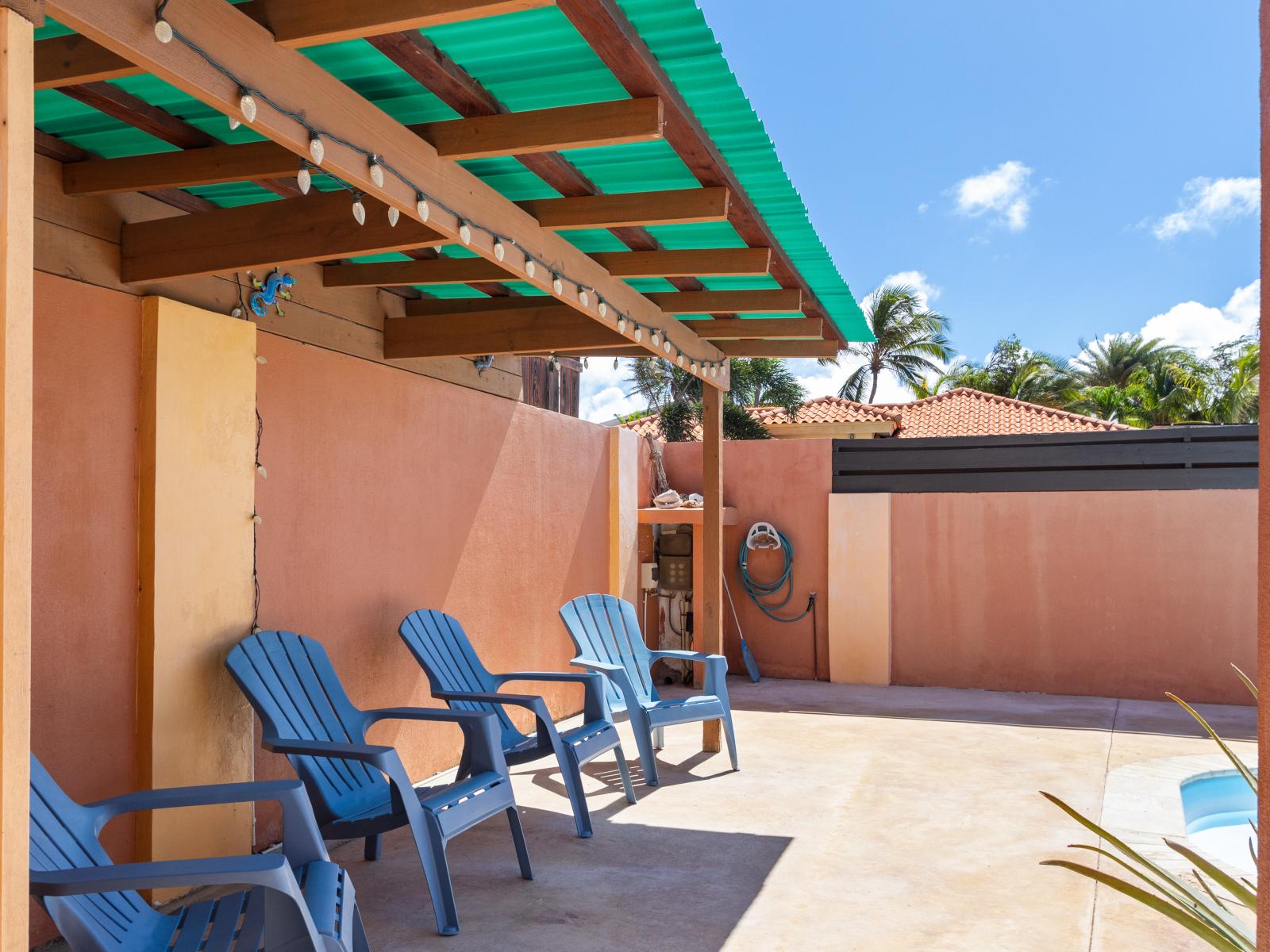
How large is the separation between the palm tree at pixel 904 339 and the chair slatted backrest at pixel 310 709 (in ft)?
88.6

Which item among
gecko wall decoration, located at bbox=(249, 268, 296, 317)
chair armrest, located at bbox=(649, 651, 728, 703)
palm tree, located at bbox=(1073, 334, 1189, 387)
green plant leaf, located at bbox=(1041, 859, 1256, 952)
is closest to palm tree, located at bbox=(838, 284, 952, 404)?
palm tree, located at bbox=(1073, 334, 1189, 387)

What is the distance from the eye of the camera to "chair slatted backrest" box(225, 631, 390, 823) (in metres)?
3.48

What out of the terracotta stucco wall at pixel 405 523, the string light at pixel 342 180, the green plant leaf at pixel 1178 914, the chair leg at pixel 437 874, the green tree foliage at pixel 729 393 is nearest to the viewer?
the green plant leaf at pixel 1178 914

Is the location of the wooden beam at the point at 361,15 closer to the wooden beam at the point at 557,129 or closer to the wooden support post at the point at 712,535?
the wooden beam at the point at 557,129

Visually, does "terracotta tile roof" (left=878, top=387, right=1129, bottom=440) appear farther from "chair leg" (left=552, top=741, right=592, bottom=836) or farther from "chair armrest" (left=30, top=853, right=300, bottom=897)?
"chair armrest" (left=30, top=853, right=300, bottom=897)

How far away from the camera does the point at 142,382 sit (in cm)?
351

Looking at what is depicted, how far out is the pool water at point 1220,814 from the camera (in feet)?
14.4

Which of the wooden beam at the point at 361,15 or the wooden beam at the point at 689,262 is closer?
the wooden beam at the point at 361,15

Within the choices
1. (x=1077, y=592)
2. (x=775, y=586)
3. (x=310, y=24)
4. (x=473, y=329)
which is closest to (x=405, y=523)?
(x=473, y=329)

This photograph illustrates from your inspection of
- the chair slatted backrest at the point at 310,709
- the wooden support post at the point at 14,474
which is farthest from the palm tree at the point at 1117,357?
the wooden support post at the point at 14,474

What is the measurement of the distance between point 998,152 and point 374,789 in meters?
46.4

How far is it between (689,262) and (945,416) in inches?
694

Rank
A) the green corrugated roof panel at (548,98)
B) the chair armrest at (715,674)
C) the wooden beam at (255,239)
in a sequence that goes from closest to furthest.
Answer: the green corrugated roof panel at (548,98)
the wooden beam at (255,239)
the chair armrest at (715,674)

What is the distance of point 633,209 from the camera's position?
3.44 metres
